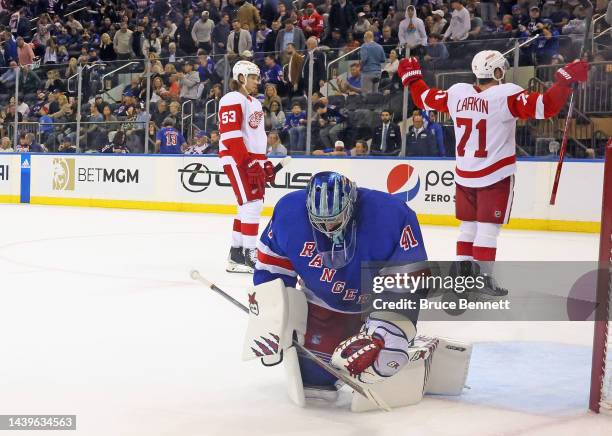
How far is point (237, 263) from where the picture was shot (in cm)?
570

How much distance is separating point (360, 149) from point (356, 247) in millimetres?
7707

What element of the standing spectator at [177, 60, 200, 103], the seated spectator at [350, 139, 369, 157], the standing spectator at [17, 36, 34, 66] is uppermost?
the standing spectator at [17, 36, 34, 66]

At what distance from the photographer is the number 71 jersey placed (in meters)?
4.61

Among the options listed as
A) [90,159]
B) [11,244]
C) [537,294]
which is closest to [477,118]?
[537,294]

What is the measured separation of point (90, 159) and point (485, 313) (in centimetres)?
964

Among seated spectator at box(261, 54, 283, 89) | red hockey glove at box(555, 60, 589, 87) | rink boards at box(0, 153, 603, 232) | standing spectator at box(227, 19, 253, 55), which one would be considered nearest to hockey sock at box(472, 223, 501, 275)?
red hockey glove at box(555, 60, 589, 87)

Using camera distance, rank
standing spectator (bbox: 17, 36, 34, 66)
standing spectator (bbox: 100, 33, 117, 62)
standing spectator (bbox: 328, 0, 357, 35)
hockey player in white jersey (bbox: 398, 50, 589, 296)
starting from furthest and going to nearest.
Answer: standing spectator (bbox: 17, 36, 34, 66) < standing spectator (bbox: 100, 33, 117, 62) < standing spectator (bbox: 328, 0, 357, 35) < hockey player in white jersey (bbox: 398, 50, 589, 296)

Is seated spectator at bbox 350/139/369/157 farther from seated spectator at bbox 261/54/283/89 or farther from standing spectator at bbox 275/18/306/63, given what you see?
standing spectator at bbox 275/18/306/63

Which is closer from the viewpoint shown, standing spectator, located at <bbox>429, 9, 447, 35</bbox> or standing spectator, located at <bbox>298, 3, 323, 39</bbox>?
standing spectator, located at <bbox>429, 9, 447, 35</bbox>

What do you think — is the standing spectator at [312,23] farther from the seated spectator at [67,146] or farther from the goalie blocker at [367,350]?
the goalie blocker at [367,350]

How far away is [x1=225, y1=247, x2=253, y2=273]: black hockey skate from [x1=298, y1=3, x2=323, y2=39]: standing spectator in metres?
7.08

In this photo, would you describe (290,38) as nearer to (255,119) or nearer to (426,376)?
(255,119)

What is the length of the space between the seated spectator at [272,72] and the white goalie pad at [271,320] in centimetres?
818

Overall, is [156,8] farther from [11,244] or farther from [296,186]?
[11,244]
